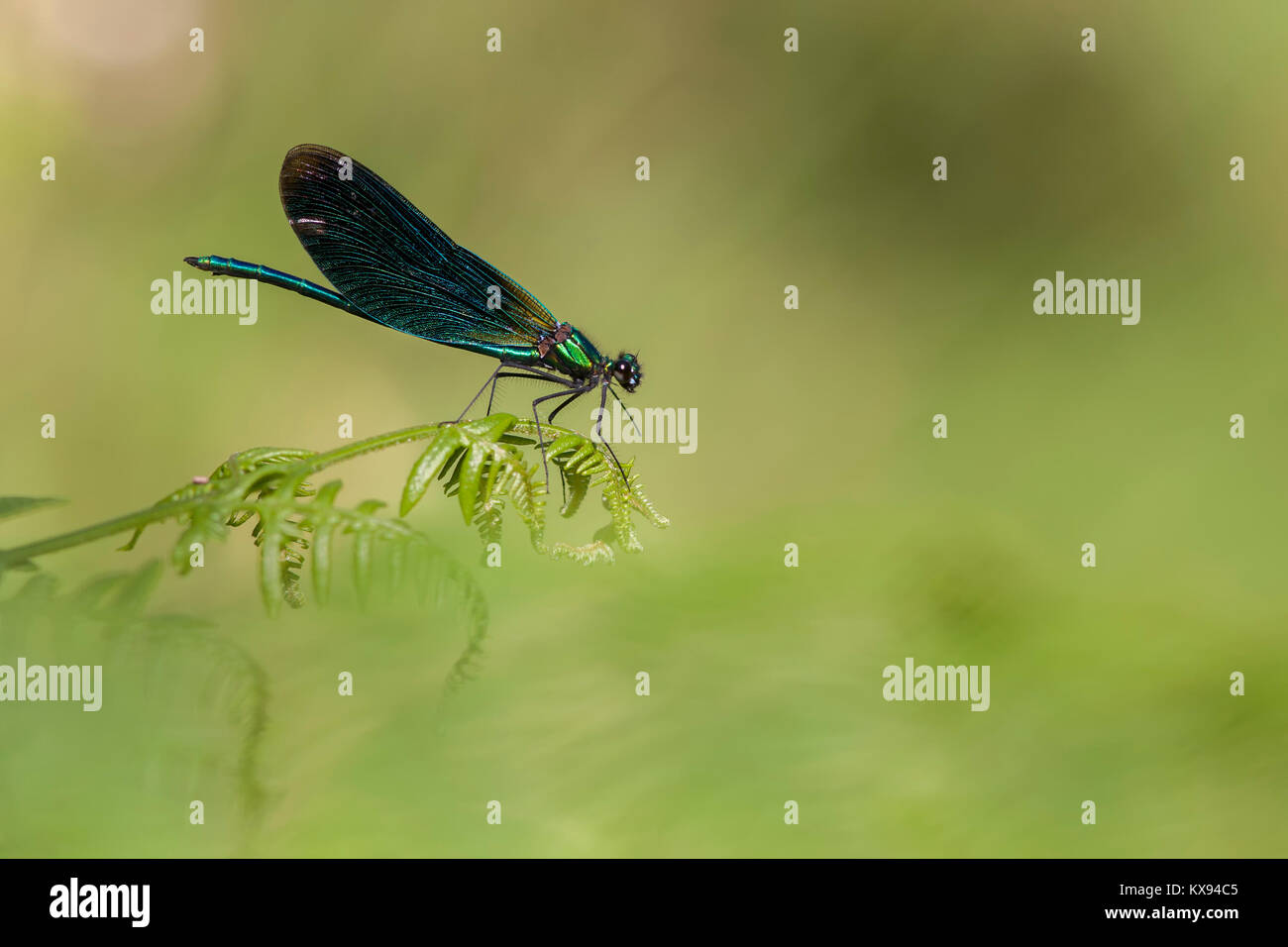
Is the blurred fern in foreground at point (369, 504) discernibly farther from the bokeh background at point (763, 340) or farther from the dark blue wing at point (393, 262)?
the bokeh background at point (763, 340)

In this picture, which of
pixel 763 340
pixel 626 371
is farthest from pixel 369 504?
pixel 763 340

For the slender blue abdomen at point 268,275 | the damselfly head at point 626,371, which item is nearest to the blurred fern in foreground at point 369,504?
the damselfly head at point 626,371

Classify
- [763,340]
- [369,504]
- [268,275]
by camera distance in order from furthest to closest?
[763,340] < [268,275] < [369,504]

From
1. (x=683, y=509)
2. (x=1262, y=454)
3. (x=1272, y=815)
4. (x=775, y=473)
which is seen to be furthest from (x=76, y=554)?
(x=1262, y=454)

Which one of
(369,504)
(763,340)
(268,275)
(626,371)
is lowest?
(369,504)

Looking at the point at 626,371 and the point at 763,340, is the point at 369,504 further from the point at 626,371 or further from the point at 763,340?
the point at 763,340

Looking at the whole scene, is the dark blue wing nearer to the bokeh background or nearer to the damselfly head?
the damselfly head

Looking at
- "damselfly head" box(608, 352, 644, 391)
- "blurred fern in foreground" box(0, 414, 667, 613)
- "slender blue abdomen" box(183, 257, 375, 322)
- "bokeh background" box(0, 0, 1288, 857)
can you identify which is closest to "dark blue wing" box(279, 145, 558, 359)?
"slender blue abdomen" box(183, 257, 375, 322)
